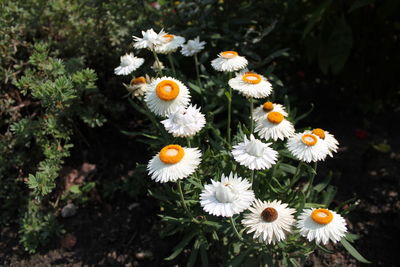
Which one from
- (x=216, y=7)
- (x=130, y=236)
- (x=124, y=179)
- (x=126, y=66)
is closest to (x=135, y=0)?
(x=216, y=7)

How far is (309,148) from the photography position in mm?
1777

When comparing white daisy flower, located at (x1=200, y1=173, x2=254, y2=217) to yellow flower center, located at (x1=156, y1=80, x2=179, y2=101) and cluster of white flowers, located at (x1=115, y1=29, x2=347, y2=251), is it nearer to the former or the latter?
cluster of white flowers, located at (x1=115, y1=29, x2=347, y2=251)

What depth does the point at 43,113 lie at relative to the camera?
2695 millimetres

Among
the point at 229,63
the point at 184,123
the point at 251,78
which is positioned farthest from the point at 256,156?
the point at 229,63

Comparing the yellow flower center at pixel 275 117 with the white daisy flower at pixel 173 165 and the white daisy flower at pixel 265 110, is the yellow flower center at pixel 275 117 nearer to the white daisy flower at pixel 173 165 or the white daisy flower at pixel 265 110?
the white daisy flower at pixel 265 110

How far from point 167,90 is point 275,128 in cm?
55

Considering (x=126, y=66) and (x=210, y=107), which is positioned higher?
(x=126, y=66)

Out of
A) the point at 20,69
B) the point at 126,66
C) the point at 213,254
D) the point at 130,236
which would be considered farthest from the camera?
the point at 20,69

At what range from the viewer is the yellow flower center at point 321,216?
63.2 inches

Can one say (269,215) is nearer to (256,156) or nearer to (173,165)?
(256,156)

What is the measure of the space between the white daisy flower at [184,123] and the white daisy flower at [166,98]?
70 millimetres

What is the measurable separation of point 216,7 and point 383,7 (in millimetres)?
1183

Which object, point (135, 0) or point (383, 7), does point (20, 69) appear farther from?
point (383, 7)

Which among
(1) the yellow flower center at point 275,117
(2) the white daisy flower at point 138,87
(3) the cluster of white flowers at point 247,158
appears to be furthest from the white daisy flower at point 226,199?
(2) the white daisy flower at point 138,87
